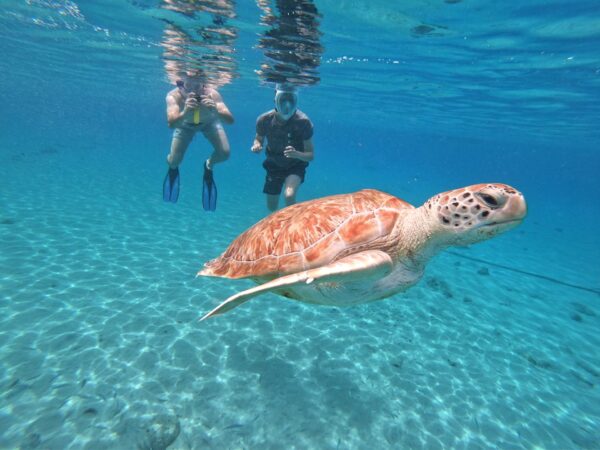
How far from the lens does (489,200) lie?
2719 mm

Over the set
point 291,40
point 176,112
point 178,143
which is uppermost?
point 291,40

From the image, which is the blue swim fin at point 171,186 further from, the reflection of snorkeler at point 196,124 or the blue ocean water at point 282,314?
the blue ocean water at point 282,314

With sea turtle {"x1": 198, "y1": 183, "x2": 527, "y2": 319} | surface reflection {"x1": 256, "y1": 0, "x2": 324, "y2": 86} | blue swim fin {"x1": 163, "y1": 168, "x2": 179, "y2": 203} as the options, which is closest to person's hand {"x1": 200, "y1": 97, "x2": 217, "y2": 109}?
blue swim fin {"x1": 163, "y1": 168, "x2": 179, "y2": 203}

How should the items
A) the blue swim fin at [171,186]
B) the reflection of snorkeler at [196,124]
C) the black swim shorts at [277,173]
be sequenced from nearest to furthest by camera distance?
the reflection of snorkeler at [196,124] → the black swim shorts at [277,173] → the blue swim fin at [171,186]

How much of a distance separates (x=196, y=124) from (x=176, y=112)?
2.15 ft

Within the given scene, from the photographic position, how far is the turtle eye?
8.85 ft

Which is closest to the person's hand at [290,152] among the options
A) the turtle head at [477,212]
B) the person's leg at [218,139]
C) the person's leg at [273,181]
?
the person's leg at [273,181]

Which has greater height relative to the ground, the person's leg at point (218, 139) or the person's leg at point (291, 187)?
the person's leg at point (218, 139)

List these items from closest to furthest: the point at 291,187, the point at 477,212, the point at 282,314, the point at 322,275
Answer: the point at 322,275
the point at 477,212
the point at 282,314
the point at 291,187

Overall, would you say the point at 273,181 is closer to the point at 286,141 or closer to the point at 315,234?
the point at 286,141

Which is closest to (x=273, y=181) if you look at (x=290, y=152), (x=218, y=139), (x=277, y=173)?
(x=277, y=173)

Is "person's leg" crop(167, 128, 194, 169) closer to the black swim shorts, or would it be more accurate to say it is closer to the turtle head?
the black swim shorts

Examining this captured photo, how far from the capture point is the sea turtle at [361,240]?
2719 mm

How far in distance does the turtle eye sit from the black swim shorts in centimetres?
526
